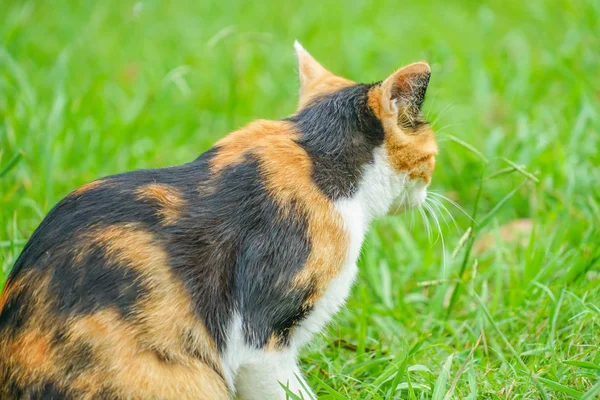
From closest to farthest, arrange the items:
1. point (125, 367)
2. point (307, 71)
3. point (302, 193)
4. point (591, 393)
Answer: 1. point (125, 367)
2. point (591, 393)
3. point (302, 193)
4. point (307, 71)

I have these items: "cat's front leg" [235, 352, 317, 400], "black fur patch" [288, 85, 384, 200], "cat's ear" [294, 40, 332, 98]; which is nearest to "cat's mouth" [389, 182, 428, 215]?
"black fur patch" [288, 85, 384, 200]

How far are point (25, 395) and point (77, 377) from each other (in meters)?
0.18

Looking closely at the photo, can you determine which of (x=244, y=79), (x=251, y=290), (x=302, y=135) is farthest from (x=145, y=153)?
(x=251, y=290)

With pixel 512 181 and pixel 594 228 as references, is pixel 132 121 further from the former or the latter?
pixel 594 228

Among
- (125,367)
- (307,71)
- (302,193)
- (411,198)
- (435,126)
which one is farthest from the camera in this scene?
(435,126)

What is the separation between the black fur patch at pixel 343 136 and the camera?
10.3 ft

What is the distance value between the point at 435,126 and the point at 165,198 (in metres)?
3.10

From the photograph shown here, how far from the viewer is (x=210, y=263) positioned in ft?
9.40

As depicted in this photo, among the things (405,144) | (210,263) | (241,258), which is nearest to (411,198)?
(405,144)

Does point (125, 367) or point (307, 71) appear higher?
point (307, 71)

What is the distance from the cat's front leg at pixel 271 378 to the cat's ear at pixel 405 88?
1042 mm

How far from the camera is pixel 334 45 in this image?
6699 mm

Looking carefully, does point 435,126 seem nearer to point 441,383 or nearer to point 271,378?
point 441,383

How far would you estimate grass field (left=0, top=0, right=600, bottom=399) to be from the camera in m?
3.51
